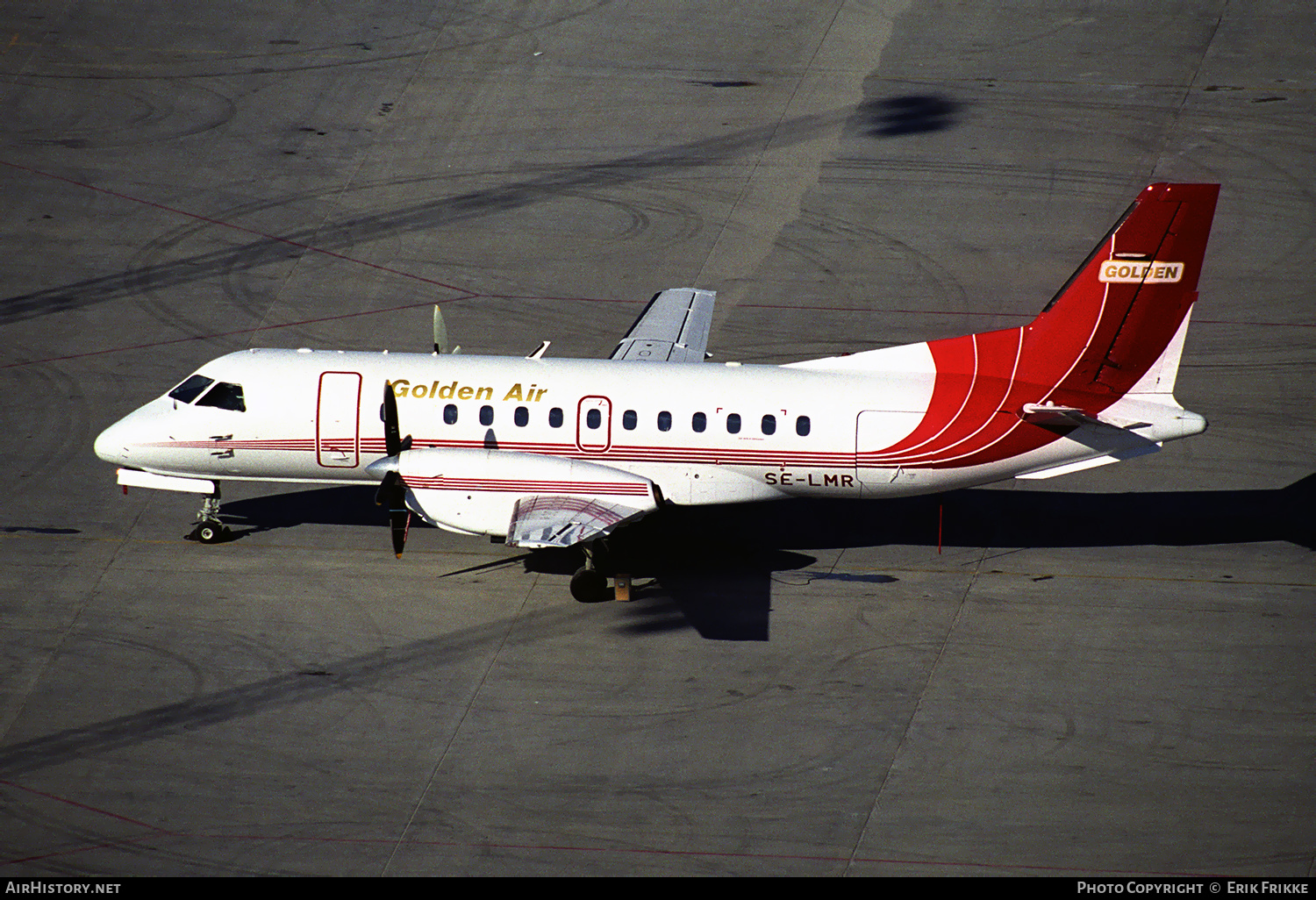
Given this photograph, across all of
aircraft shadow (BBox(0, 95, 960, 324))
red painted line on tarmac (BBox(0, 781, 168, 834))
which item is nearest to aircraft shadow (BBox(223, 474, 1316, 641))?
red painted line on tarmac (BBox(0, 781, 168, 834))

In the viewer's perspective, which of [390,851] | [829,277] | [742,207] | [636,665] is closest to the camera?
[390,851]

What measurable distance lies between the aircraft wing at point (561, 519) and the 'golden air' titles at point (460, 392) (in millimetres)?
1798

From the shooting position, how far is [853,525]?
2673 centimetres

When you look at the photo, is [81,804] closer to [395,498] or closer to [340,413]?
[395,498]

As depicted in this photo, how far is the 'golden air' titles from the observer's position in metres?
24.3

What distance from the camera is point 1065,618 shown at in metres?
23.9

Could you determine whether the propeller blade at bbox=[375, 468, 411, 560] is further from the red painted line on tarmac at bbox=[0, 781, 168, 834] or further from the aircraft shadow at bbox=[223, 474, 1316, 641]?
the red painted line on tarmac at bbox=[0, 781, 168, 834]

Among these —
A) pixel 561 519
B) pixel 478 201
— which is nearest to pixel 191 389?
pixel 561 519

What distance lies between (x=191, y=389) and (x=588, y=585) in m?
7.52

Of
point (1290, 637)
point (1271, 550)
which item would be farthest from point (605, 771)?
point (1271, 550)

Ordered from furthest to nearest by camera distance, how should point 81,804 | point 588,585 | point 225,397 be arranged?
1. point 225,397
2. point 588,585
3. point 81,804

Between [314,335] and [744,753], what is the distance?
15100 millimetres

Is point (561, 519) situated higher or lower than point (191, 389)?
lower

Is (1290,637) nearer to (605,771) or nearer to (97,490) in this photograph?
(605,771)
